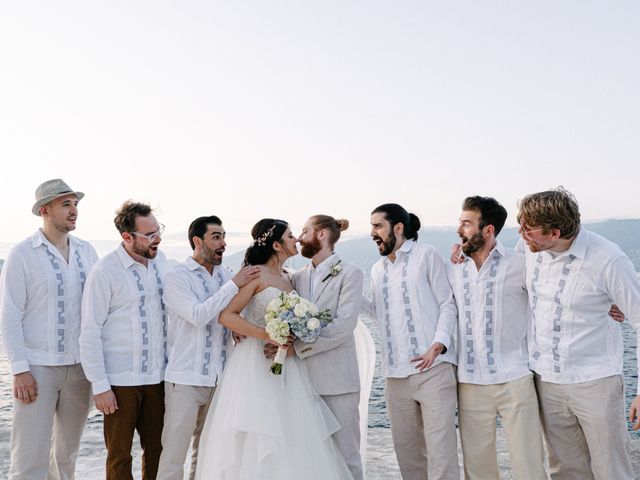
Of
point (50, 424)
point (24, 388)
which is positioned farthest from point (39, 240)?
point (50, 424)

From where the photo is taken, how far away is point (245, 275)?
13.0 feet

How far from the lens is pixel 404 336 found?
409 centimetres

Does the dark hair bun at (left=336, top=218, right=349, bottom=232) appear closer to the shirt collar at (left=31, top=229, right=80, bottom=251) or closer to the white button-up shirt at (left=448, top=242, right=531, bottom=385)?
the white button-up shirt at (left=448, top=242, right=531, bottom=385)

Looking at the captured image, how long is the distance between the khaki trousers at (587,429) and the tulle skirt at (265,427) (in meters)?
1.32

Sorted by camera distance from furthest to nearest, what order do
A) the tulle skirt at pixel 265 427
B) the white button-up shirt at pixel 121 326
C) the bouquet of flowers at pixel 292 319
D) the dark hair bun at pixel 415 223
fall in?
1. the dark hair bun at pixel 415 223
2. the white button-up shirt at pixel 121 326
3. the tulle skirt at pixel 265 427
4. the bouquet of flowers at pixel 292 319

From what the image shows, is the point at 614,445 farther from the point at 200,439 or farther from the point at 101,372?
the point at 101,372

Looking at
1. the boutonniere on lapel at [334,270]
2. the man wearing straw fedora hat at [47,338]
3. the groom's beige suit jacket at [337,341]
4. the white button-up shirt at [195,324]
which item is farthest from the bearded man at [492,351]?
the man wearing straw fedora hat at [47,338]

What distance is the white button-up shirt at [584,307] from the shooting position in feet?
11.1

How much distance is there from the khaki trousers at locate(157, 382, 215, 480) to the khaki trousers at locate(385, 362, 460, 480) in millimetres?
1321

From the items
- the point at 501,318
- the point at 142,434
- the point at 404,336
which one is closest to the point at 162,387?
the point at 142,434

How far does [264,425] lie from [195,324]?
2.50ft

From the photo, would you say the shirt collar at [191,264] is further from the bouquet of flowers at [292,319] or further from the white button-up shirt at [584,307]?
the white button-up shirt at [584,307]

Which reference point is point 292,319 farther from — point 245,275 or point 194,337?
point 194,337

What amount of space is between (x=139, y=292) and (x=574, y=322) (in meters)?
2.73
